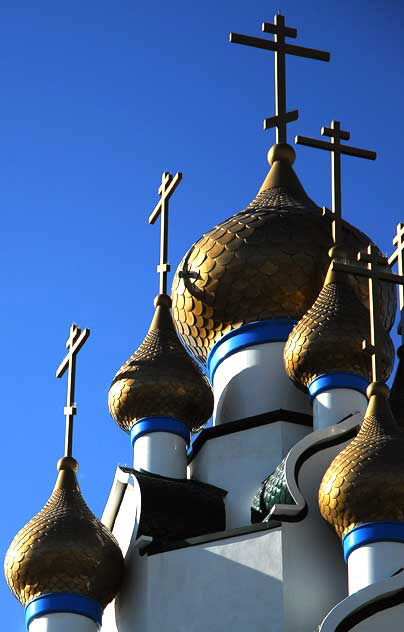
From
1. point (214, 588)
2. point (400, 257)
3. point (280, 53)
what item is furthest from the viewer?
point (280, 53)

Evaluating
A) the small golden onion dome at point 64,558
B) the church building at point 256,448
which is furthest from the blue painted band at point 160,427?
the small golden onion dome at point 64,558

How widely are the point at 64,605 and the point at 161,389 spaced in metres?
2.05

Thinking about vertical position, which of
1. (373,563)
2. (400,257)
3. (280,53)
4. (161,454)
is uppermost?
(280,53)

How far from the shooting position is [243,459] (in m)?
15.2

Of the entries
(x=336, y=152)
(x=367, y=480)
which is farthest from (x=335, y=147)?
(x=367, y=480)

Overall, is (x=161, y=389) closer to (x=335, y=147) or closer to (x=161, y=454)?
(x=161, y=454)

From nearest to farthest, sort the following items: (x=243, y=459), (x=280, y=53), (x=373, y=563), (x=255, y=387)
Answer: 1. (x=373, y=563)
2. (x=243, y=459)
3. (x=255, y=387)
4. (x=280, y=53)

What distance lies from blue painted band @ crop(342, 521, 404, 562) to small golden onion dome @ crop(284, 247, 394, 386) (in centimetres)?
177

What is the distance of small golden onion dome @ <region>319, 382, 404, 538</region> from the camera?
1357 cm

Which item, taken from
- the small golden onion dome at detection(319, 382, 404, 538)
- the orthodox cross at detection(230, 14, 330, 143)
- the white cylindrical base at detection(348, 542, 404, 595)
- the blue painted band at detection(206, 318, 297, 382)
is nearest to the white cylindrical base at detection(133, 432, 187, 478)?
the blue painted band at detection(206, 318, 297, 382)

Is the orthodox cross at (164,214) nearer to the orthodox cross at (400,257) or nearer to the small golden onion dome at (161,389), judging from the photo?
the small golden onion dome at (161,389)

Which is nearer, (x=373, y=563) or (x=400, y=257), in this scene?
(x=373, y=563)

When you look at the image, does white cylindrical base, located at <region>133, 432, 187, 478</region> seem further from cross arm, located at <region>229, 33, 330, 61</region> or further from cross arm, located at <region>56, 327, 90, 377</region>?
cross arm, located at <region>229, 33, 330, 61</region>

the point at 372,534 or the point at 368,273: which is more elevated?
the point at 368,273
